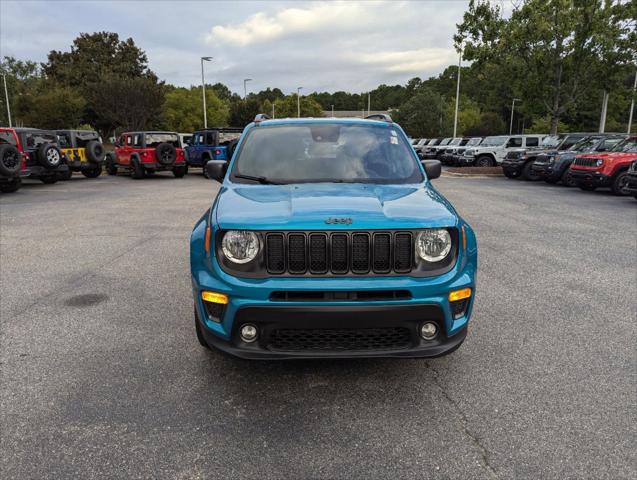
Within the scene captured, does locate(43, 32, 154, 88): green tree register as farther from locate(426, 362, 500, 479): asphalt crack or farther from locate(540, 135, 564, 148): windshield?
locate(426, 362, 500, 479): asphalt crack

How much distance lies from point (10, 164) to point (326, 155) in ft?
43.4

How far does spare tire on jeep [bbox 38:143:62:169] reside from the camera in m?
16.0

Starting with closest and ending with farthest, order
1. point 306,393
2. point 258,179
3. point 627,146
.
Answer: point 306,393 < point 258,179 < point 627,146

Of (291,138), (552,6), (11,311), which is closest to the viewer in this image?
(291,138)

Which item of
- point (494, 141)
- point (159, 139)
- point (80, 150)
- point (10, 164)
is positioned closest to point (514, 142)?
point (494, 141)

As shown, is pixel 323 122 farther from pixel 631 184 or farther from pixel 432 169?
pixel 631 184

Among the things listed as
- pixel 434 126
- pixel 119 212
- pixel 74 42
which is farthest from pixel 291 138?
pixel 434 126

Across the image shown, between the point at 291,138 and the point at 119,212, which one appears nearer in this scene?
the point at 291,138

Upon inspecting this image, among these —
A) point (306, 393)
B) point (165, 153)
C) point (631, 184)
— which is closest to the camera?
point (306, 393)

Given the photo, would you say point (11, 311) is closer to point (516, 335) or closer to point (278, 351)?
point (278, 351)

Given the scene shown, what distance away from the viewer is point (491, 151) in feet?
80.8

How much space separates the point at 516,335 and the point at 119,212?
31.0 feet

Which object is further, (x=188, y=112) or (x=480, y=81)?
(x=188, y=112)

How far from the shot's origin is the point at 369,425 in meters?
2.83
